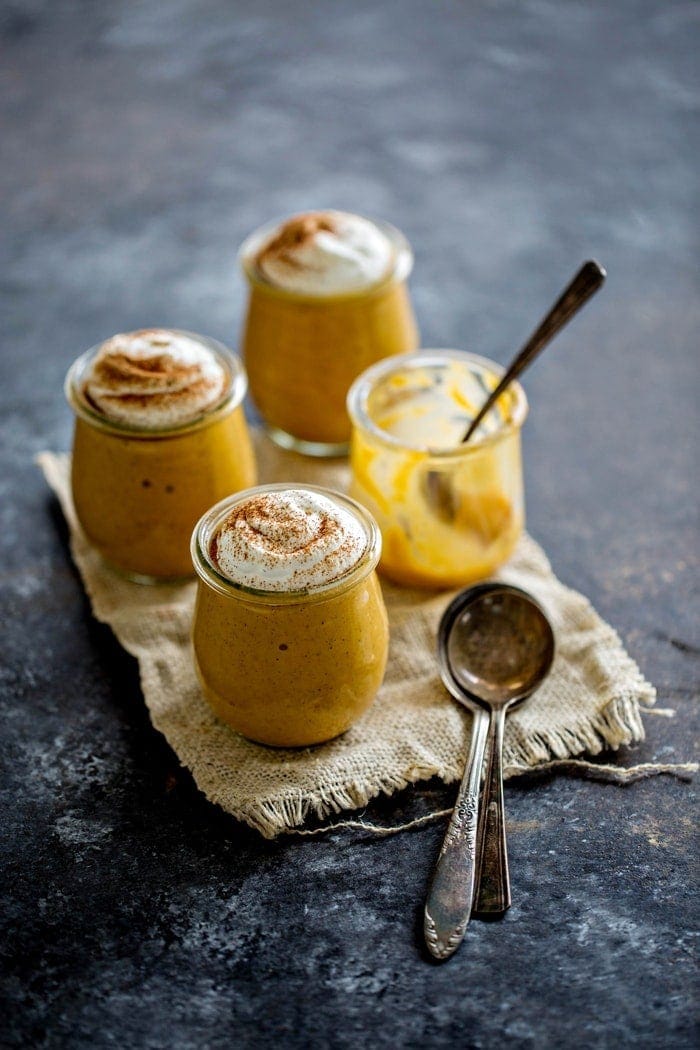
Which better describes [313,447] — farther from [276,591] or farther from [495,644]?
[276,591]

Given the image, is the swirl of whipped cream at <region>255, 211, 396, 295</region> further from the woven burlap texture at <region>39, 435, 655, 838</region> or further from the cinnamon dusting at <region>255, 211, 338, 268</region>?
the woven burlap texture at <region>39, 435, 655, 838</region>

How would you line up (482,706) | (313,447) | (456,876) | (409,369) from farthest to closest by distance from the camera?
1. (313,447)
2. (409,369)
3. (482,706)
4. (456,876)

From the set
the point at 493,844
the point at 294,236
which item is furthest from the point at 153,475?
the point at 493,844

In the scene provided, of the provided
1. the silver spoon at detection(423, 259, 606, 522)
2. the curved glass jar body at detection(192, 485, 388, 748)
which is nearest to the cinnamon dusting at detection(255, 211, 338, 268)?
the silver spoon at detection(423, 259, 606, 522)

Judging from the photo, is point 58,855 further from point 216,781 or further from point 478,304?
point 478,304

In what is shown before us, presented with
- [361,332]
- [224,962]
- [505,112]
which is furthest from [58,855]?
[505,112]

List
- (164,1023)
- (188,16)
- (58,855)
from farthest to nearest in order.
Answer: (188,16) → (58,855) → (164,1023)
